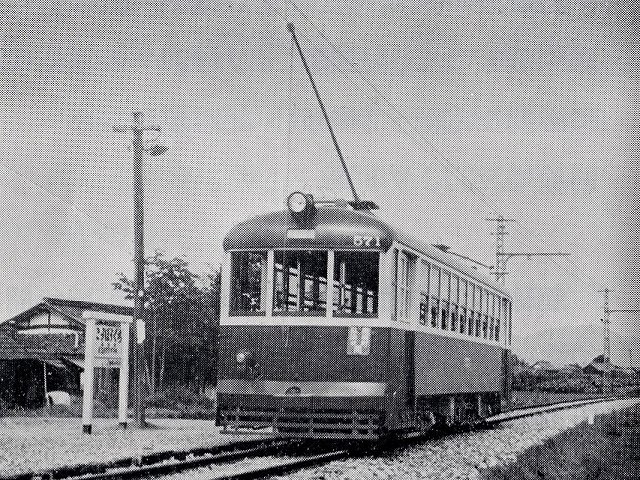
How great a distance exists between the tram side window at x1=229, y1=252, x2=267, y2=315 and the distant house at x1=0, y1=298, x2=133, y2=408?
19.4 metres

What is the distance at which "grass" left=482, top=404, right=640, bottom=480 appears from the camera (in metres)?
10.6

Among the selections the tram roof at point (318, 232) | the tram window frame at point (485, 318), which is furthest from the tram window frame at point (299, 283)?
the tram window frame at point (485, 318)

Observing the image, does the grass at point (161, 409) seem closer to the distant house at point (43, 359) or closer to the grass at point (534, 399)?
the distant house at point (43, 359)

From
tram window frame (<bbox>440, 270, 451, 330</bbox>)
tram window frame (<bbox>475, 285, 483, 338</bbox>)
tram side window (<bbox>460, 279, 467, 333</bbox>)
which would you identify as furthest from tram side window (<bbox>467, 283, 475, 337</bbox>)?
tram window frame (<bbox>440, 270, 451, 330</bbox>)

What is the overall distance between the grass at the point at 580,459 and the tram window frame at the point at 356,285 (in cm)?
264

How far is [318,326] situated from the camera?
46.1ft

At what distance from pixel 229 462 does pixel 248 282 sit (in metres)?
2.40

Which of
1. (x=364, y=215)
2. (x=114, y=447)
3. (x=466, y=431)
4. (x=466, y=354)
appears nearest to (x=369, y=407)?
(x=364, y=215)

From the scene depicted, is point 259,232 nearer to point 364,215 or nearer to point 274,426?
point 364,215

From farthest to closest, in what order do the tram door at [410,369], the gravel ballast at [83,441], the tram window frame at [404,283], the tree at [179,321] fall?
the tree at [179,321]
the tram door at [410,369]
the tram window frame at [404,283]
the gravel ballast at [83,441]

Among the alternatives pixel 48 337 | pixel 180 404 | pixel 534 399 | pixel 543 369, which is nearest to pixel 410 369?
pixel 180 404

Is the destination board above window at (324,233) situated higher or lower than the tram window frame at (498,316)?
higher

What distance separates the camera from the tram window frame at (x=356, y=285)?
1412 centimetres

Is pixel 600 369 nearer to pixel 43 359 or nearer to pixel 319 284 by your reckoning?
pixel 43 359
